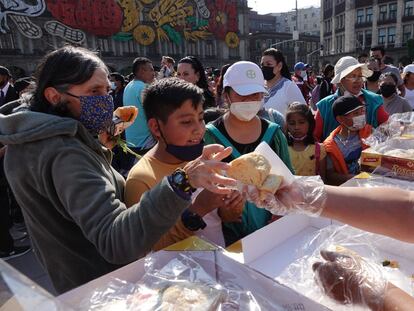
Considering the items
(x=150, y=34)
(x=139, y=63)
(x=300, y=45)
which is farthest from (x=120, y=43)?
(x=300, y=45)

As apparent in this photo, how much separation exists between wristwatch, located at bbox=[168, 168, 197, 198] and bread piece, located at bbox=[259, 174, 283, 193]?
9.1 inches

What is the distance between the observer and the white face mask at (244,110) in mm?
2232

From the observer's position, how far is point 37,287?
1.86 ft

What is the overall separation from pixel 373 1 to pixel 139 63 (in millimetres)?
48433

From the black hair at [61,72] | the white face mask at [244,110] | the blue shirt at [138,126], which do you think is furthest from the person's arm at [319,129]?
the black hair at [61,72]

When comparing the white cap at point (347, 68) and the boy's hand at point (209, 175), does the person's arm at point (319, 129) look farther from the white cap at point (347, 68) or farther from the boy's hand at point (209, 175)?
the boy's hand at point (209, 175)

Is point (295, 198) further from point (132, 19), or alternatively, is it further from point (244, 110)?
point (132, 19)

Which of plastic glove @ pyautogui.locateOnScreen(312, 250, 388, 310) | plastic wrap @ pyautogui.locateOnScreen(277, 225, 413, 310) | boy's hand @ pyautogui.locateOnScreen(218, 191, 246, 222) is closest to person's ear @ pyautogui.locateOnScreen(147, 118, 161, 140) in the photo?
boy's hand @ pyautogui.locateOnScreen(218, 191, 246, 222)

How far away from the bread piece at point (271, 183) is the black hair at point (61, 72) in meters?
0.88

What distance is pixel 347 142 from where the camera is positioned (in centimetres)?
270

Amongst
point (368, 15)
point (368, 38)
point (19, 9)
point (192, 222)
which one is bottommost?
point (192, 222)

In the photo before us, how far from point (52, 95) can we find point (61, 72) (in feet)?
0.33

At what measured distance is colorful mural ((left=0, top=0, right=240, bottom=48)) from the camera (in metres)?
27.2

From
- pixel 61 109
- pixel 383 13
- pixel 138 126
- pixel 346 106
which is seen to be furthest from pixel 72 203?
pixel 383 13
